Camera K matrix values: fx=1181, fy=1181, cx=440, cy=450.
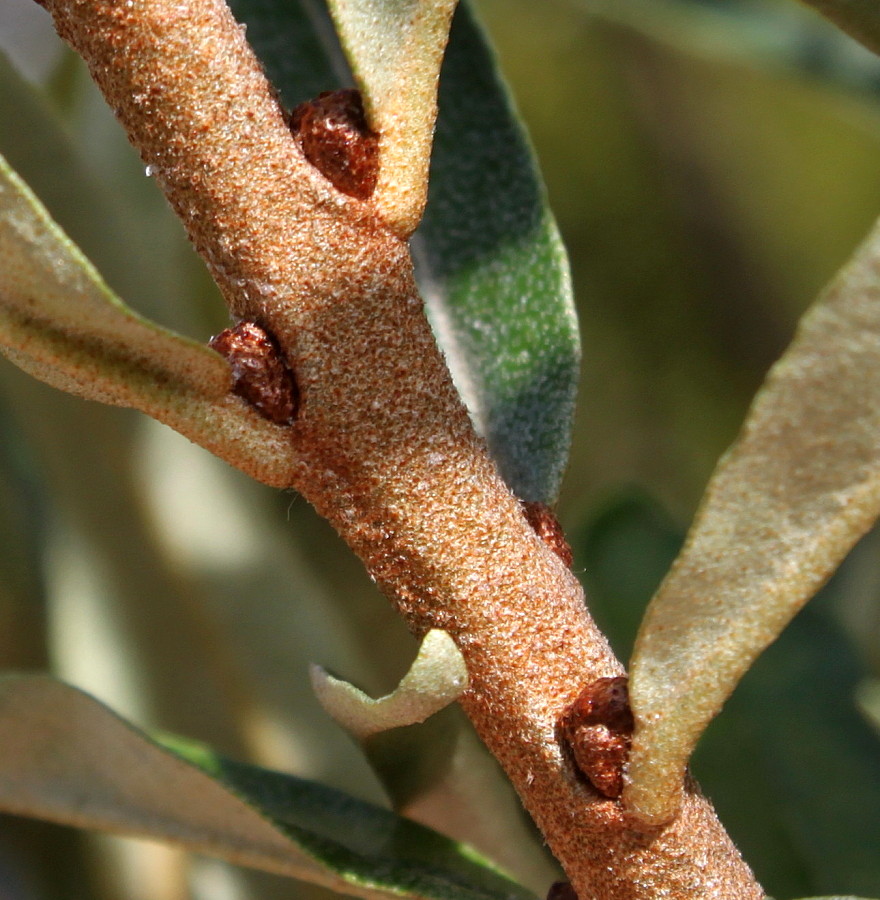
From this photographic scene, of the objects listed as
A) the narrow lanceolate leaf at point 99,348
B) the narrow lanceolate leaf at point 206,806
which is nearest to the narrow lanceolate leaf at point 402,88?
the narrow lanceolate leaf at point 99,348

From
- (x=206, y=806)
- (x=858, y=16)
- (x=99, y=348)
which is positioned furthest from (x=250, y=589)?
(x=858, y=16)

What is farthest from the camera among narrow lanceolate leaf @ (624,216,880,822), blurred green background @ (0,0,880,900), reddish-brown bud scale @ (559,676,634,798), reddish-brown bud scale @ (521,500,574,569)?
blurred green background @ (0,0,880,900)

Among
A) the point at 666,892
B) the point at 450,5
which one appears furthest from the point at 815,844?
the point at 450,5

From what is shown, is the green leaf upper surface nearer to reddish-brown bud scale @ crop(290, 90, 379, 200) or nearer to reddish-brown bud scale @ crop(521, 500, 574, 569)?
reddish-brown bud scale @ crop(521, 500, 574, 569)

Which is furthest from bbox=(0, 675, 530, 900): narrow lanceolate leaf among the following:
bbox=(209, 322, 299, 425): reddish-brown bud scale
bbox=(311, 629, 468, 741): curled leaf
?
bbox=(209, 322, 299, 425): reddish-brown bud scale

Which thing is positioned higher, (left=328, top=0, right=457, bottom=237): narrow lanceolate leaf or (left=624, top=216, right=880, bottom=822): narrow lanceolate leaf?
(left=328, top=0, right=457, bottom=237): narrow lanceolate leaf

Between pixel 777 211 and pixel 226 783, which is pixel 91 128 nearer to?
pixel 226 783
